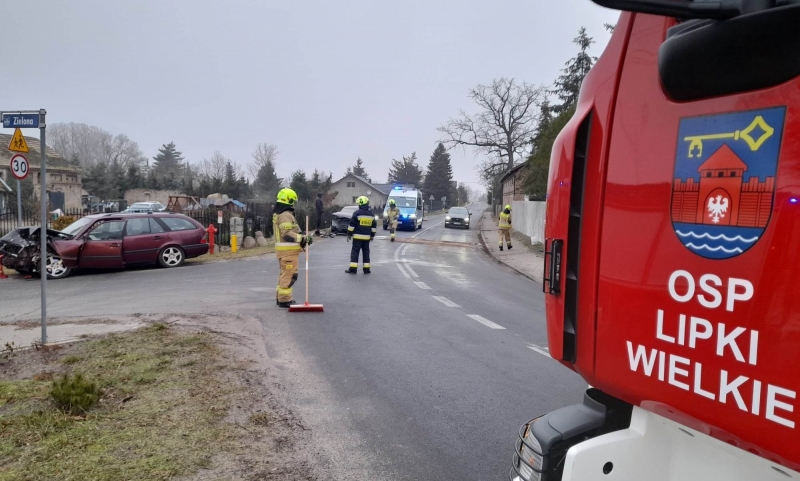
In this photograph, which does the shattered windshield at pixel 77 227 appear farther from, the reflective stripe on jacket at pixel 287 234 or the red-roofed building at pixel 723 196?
the red-roofed building at pixel 723 196

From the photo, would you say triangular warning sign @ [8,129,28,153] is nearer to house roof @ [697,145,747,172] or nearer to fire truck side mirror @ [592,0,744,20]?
fire truck side mirror @ [592,0,744,20]

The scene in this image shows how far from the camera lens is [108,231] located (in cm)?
1402

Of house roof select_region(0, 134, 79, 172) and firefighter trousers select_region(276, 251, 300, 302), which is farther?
house roof select_region(0, 134, 79, 172)

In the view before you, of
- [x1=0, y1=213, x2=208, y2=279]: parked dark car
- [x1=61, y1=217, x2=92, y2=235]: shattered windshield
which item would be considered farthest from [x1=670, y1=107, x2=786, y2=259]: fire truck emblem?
[x1=61, y1=217, x2=92, y2=235]: shattered windshield

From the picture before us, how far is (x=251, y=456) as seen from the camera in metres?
3.60

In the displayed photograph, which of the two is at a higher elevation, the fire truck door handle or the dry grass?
the fire truck door handle

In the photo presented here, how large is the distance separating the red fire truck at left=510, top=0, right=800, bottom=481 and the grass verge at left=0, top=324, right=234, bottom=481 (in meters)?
2.49

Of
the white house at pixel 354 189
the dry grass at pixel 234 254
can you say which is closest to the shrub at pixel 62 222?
the dry grass at pixel 234 254

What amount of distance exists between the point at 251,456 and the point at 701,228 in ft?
10.3

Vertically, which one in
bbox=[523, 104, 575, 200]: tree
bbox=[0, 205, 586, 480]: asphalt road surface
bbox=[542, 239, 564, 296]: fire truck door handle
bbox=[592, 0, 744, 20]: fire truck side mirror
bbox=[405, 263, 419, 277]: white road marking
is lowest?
bbox=[0, 205, 586, 480]: asphalt road surface

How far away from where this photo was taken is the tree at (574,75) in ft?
128

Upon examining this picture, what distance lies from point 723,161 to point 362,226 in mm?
11540

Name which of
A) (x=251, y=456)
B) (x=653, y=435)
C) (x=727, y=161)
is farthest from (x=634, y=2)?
(x=251, y=456)

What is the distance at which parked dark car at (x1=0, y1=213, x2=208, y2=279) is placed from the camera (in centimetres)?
1328
